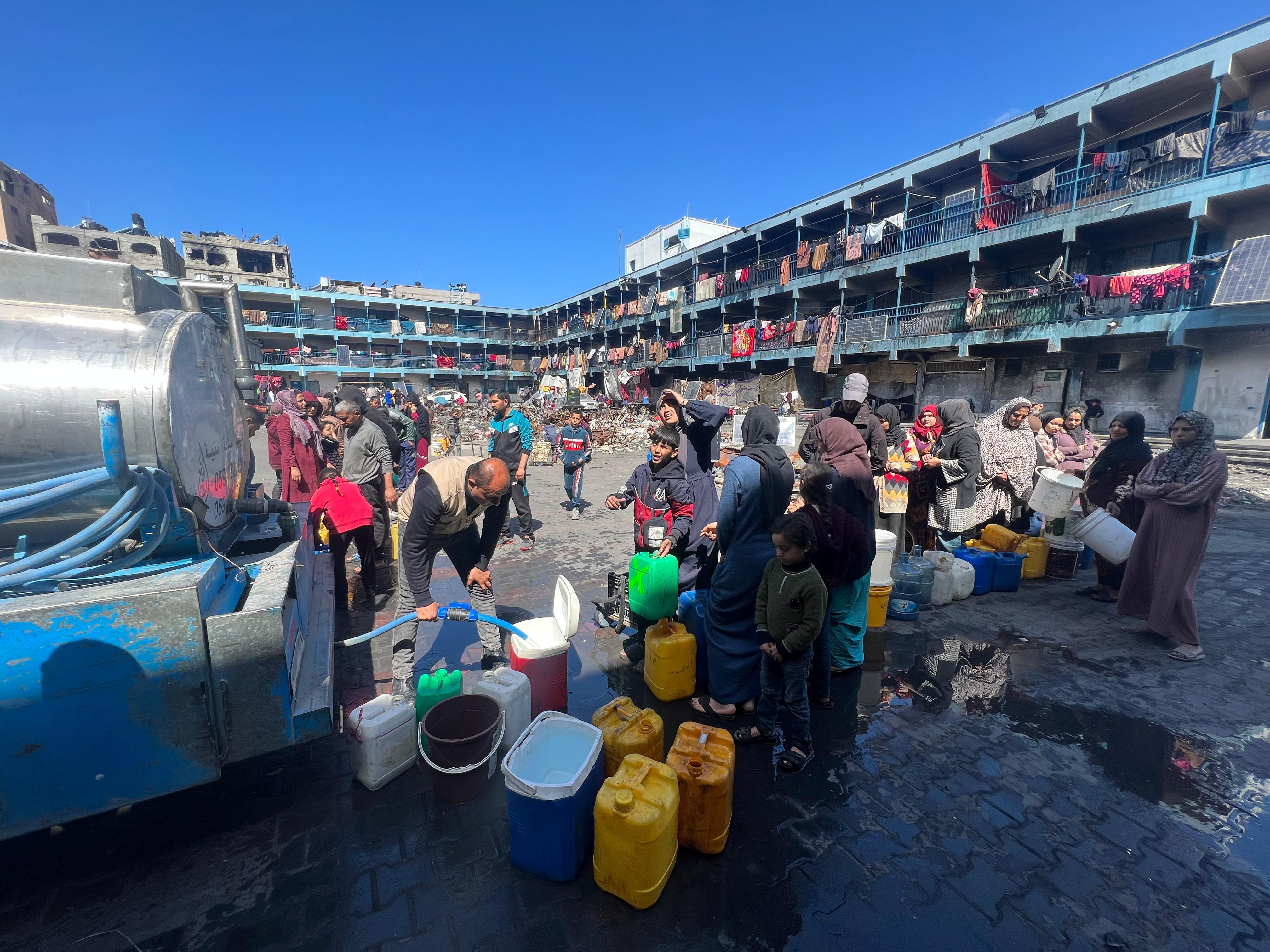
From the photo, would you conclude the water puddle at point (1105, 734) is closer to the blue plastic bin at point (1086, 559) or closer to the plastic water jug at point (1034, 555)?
the plastic water jug at point (1034, 555)

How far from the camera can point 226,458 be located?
3.14 metres

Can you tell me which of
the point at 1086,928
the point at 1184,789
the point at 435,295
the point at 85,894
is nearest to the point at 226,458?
the point at 85,894

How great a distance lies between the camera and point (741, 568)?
3188mm

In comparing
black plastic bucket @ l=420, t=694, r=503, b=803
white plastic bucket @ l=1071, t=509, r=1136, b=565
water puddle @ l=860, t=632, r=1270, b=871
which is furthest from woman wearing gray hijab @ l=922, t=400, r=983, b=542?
black plastic bucket @ l=420, t=694, r=503, b=803

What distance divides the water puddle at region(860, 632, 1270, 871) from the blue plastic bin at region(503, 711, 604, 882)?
221 centimetres

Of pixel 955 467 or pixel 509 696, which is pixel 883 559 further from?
pixel 509 696

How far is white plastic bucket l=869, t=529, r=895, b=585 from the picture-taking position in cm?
434

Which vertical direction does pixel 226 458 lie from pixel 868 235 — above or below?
below

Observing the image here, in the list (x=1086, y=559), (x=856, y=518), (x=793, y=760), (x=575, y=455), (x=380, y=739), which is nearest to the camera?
(x=380, y=739)

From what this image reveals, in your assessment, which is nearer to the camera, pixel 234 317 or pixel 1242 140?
pixel 234 317

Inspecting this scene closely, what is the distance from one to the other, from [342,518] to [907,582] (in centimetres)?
520

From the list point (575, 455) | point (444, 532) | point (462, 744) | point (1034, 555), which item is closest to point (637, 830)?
point (462, 744)

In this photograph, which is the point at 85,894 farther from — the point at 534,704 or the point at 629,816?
the point at 629,816

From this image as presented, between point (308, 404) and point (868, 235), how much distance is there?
18511 millimetres
